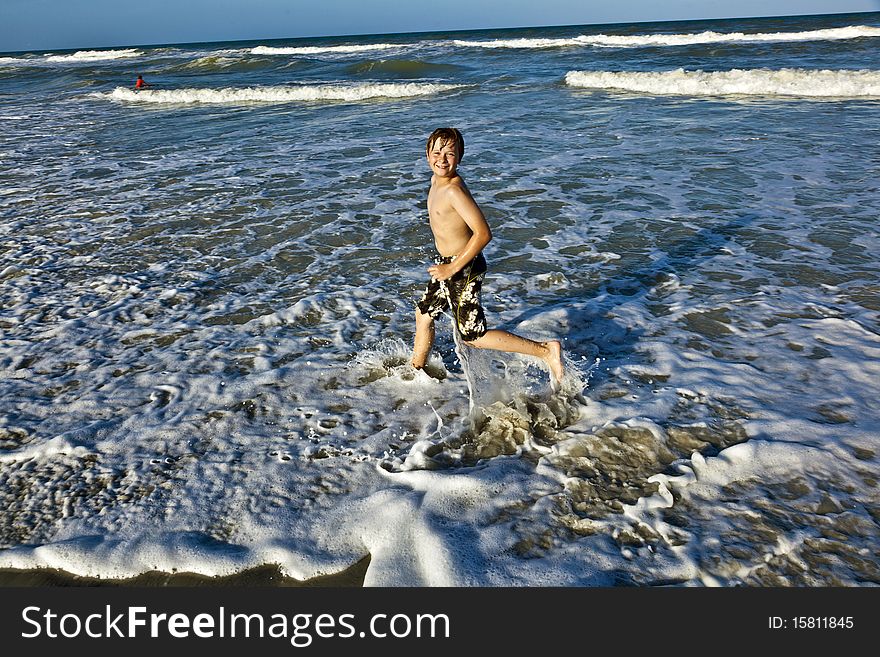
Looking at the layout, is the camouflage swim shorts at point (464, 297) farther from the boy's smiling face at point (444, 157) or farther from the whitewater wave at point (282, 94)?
the whitewater wave at point (282, 94)

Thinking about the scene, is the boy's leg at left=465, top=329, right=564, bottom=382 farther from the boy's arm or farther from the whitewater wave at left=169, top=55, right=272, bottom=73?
the whitewater wave at left=169, top=55, right=272, bottom=73

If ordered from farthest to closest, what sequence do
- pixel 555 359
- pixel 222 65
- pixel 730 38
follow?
pixel 730 38
pixel 222 65
pixel 555 359

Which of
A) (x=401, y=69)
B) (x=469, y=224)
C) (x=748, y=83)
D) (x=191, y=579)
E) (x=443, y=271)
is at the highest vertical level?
(x=401, y=69)

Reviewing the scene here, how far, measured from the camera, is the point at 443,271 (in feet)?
11.0

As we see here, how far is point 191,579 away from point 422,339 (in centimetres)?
188

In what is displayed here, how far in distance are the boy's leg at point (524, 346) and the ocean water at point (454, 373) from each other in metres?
0.17

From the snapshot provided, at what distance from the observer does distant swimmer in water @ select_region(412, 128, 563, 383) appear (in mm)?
3230

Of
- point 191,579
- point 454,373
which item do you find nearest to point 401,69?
point 454,373

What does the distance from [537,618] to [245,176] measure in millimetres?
8310

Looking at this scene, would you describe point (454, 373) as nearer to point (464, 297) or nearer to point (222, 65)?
point (464, 297)

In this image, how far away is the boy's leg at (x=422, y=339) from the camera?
3.78m

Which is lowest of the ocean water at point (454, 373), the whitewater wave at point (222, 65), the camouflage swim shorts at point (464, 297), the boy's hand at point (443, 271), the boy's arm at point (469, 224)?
the ocean water at point (454, 373)

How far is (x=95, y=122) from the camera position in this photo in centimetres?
1603

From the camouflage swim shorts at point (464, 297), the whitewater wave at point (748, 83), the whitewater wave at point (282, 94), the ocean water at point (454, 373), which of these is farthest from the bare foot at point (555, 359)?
the whitewater wave at point (282, 94)
